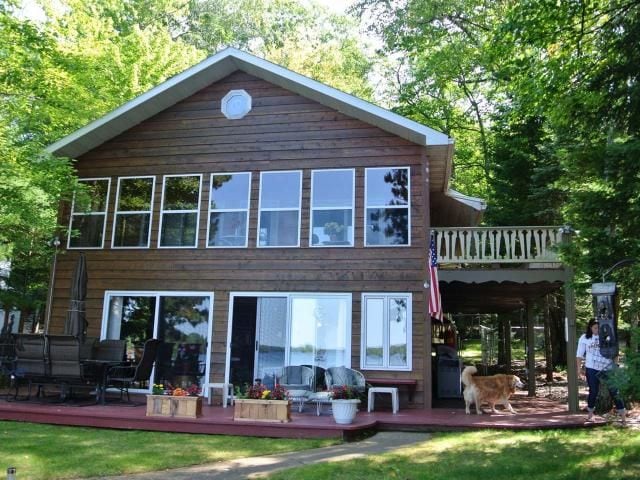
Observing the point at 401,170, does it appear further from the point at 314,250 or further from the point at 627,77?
the point at 627,77

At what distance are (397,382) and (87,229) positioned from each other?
7.33 m

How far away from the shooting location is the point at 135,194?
12.5 metres

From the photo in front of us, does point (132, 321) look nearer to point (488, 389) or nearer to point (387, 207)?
point (387, 207)

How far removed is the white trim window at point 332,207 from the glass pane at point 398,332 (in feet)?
4.80

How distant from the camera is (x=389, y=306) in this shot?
10.5 metres

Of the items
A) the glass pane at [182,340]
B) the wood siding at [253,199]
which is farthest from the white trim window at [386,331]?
the glass pane at [182,340]

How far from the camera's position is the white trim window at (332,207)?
36.4ft

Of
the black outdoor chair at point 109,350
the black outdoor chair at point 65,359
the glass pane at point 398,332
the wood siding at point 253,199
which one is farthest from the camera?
the wood siding at point 253,199

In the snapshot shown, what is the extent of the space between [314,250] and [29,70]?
22.7ft

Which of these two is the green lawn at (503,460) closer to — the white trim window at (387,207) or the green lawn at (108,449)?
the green lawn at (108,449)

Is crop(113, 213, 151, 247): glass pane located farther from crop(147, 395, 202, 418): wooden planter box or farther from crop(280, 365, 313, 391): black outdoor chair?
crop(147, 395, 202, 418): wooden planter box

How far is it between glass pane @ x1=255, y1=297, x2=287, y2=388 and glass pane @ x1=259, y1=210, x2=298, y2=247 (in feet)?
3.58

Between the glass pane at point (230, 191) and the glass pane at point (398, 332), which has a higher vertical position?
the glass pane at point (230, 191)

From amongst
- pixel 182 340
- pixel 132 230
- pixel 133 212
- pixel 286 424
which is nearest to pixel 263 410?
pixel 286 424
